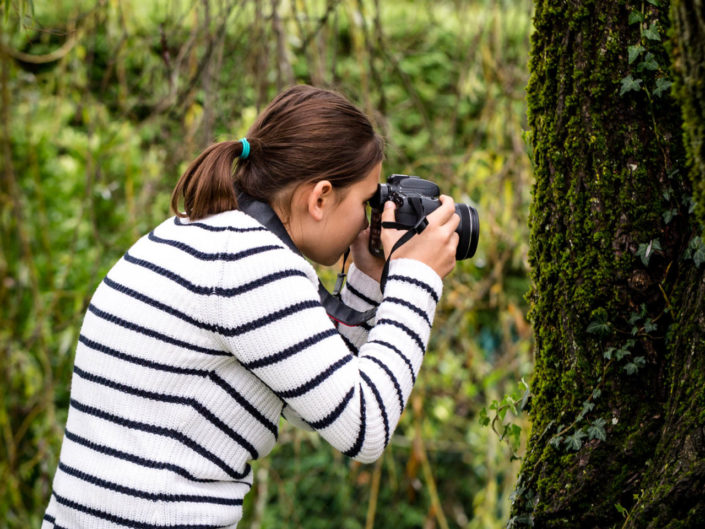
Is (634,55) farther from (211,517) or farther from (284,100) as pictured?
(211,517)

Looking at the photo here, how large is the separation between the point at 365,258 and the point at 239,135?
116cm

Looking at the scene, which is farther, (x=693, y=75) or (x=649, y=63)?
(x=649, y=63)

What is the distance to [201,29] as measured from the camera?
7.54 ft

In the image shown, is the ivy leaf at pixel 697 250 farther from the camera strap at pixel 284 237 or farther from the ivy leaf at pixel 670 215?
the camera strap at pixel 284 237

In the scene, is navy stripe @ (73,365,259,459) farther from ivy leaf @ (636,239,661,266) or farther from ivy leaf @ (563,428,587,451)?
ivy leaf @ (636,239,661,266)

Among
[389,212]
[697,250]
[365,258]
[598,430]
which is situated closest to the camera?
[697,250]

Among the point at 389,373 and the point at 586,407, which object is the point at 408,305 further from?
the point at 586,407

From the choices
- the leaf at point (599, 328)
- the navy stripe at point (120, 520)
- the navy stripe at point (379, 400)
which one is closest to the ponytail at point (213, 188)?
the navy stripe at point (379, 400)

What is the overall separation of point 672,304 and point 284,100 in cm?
71

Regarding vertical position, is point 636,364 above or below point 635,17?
below

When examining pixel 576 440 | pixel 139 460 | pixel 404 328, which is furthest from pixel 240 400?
pixel 576 440

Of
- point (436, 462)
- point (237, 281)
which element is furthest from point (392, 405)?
point (436, 462)

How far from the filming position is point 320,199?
1323mm

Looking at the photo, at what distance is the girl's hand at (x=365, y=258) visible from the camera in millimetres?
1500
